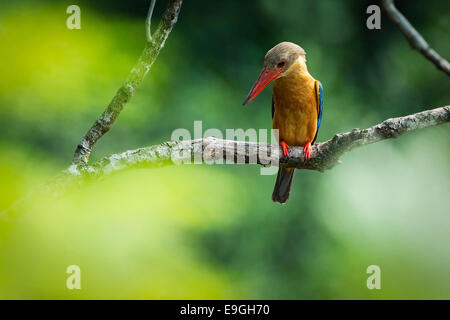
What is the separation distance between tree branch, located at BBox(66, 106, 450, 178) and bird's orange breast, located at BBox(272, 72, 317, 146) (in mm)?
290

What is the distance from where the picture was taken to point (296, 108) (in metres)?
2.61

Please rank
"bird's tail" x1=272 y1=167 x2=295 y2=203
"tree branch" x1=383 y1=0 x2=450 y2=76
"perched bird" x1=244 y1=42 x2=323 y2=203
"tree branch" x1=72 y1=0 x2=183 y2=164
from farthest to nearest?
"bird's tail" x1=272 y1=167 x2=295 y2=203
"perched bird" x1=244 y1=42 x2=323 y2=203
"tree branch" x1=72 y1=0 x2=183 y2=164
"tree branch" x1=383 y1=0 x2=450 y2=76

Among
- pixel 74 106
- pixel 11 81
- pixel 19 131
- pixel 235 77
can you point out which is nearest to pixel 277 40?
pixel 235 77

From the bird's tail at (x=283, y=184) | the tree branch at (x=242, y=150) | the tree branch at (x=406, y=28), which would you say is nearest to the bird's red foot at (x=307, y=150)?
the tree branch at (x=242, y=150)

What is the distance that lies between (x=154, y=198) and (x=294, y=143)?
0.87m

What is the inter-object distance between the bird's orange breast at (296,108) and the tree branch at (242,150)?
0.95 ft

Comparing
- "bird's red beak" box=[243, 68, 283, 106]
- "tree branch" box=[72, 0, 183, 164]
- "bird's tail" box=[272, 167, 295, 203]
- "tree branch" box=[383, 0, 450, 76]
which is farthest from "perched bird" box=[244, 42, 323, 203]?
"tree branch" box=[383, 0, 450, 76]

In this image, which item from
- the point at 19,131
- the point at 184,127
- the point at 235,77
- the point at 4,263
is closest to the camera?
the point at 4,263

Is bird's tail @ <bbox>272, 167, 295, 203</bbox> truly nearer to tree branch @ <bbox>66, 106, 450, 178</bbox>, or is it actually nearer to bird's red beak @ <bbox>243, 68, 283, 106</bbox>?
tree branch @ <bbox>66, 106, 450, 178</bbox>

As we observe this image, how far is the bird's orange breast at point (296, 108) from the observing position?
255cm

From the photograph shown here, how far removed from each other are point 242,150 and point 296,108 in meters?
0.65

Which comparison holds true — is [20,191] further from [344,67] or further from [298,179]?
[344,67]

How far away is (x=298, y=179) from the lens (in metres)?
4.91

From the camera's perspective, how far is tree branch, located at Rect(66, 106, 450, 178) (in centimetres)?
180
